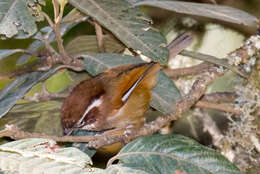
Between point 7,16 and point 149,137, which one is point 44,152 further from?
point 7,16

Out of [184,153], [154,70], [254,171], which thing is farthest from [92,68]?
[254,171]

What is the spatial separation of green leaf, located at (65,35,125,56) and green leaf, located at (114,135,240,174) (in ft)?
4.75

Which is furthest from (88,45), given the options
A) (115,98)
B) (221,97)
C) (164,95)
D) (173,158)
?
(173,158)

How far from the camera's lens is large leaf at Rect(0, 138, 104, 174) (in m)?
1.40

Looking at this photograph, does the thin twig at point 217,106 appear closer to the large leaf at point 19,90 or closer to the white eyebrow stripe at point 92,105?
the white eyebrow stripe at point 92,105

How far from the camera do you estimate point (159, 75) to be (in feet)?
8.61

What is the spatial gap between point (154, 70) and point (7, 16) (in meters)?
1.26

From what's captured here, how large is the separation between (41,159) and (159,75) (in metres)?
1.32

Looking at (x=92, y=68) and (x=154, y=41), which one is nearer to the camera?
(x=154, y=41)

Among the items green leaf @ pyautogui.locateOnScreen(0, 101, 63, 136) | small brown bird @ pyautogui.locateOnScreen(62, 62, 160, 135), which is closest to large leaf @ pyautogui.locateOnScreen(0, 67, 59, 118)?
green leaf @ pyautogui.locateOnScreen(0, 101, 63, 136)

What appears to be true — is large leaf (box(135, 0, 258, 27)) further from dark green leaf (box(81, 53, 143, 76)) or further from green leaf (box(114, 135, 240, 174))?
green leaf (box(114, 135, 240, 174))

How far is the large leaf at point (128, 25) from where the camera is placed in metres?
2.21

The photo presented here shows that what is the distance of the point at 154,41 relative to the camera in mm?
2270

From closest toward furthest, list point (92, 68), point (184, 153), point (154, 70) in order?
1. point (184, 153)
2. point (92, 68)
3. point (154, 70)
